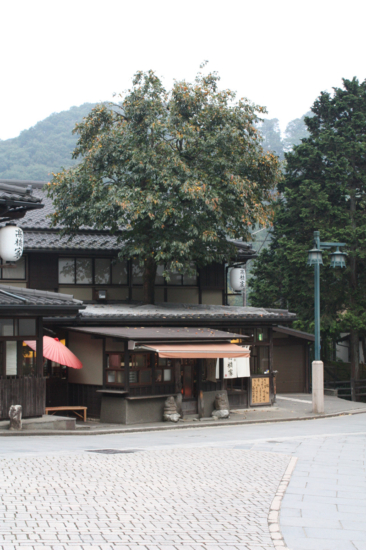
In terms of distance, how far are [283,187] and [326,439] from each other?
2113 cm

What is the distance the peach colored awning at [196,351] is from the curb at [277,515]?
8.53 metres

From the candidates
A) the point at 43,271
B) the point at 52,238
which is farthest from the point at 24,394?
the point at 52,238

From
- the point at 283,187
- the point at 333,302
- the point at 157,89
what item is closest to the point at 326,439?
the point at 157,89

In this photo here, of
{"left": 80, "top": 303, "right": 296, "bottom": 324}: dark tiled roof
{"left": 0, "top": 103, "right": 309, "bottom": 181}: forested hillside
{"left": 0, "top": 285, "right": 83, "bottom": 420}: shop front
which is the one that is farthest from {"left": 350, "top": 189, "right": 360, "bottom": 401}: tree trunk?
{"left": 0, "top": 103, "right": 309, "bottom": 181}: forested hillside

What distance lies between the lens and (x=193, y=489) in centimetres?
943

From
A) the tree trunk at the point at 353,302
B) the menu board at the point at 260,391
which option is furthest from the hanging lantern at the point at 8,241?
the tree trunk at the point at 353,302

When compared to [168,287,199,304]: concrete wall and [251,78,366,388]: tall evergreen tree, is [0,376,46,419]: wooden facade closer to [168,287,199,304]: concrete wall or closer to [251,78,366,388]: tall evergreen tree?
[168,287,199,304]: concrete wall

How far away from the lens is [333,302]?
32.8m

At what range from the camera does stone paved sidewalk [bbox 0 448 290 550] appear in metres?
6.79

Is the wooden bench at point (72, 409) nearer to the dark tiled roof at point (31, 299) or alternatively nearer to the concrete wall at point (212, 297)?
the dark tiled roof at point (31, 299)

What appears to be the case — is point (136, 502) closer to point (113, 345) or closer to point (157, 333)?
point (157, 333)

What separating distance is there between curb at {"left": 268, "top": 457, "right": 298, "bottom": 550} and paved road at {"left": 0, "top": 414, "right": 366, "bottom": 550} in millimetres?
81

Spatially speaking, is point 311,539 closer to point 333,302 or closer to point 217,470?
point 217,470

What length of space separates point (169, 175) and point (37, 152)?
69.7 meters
